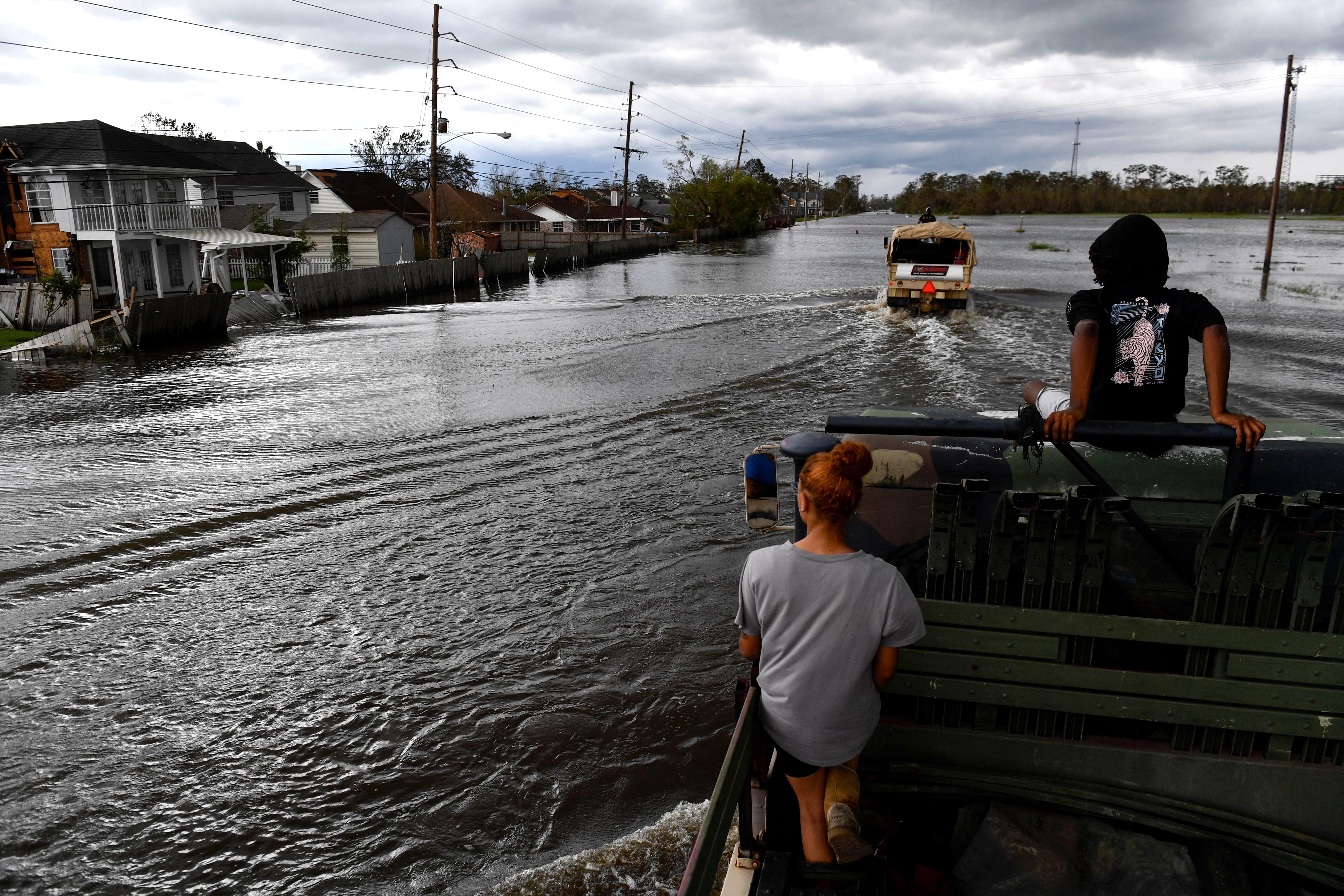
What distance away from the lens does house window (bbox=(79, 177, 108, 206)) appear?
32.6 metres

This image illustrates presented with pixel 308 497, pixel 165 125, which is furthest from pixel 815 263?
pixel 165 125

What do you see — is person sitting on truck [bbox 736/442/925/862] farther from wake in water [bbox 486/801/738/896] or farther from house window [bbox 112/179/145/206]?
house window [bbox 112/179/145/206]

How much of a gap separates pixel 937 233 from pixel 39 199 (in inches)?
1290

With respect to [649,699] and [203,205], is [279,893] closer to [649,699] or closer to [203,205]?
[649,699]

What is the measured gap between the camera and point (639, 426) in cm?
1235

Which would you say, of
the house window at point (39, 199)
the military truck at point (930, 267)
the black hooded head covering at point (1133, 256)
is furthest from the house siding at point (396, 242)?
the black hooded head covering at point (1133, 256)

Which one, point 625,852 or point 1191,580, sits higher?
point 1191,580

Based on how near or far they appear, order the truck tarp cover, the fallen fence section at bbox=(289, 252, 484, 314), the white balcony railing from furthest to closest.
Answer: the white balcony railing < the fallen fence section at bbox=(289, 252, 484, 314) < the truck tarp cover

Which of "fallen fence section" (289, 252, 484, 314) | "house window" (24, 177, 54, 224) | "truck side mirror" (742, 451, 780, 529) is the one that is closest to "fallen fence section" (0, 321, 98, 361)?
"fallen fence section" (289, 252, 484, 314)

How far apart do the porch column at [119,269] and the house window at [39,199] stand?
2376 millimetres

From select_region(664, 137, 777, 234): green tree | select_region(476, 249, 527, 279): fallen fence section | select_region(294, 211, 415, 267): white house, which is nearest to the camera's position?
select_region(476, 249, 527, 279): fallen fence section

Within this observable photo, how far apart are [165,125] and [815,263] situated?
6186 centimetres

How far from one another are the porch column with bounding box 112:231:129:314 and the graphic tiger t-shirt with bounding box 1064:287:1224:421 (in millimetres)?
33073

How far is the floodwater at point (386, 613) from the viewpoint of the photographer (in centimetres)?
439
